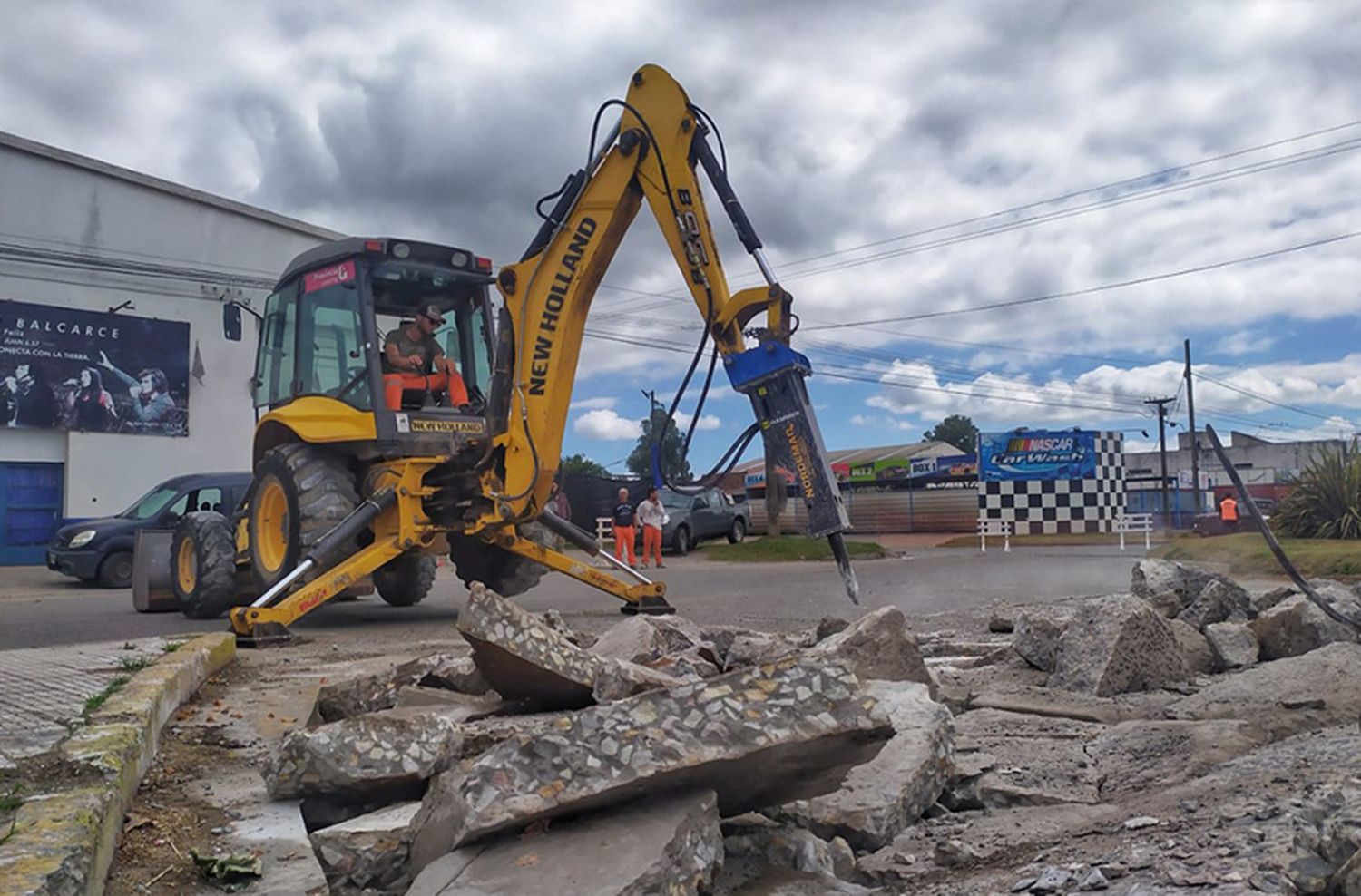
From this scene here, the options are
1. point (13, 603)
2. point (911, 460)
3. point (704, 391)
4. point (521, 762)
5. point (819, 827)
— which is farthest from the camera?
point (911, 460)

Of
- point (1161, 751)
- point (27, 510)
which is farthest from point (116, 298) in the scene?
point (1161, 751)

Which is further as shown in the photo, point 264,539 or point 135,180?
point 135,180

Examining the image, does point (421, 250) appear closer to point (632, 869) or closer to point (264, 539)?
point (264, 539)

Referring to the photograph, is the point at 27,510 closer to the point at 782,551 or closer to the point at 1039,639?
the point at 782,551

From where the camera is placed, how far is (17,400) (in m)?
20.3

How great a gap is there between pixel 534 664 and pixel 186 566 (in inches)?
278

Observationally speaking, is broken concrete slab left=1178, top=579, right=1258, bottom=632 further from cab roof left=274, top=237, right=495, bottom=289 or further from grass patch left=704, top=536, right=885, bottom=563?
grass patch left=704, top=536, right=885, bottom=563

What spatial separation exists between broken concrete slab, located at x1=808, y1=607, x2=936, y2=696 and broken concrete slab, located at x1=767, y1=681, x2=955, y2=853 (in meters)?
0.74

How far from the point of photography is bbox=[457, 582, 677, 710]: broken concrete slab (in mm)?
3746

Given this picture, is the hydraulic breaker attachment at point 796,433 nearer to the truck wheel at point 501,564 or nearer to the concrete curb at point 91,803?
the concrete curb at point 91,803

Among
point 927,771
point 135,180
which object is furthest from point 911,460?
point 927,771

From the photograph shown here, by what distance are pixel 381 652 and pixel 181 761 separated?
11.0ft

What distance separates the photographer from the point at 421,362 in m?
8.75

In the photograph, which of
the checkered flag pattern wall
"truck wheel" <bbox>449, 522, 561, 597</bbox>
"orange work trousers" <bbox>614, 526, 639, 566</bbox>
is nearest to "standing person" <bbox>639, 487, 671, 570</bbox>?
"orange work trousers" <bbox>614, 526, 639, 566</bbox>
